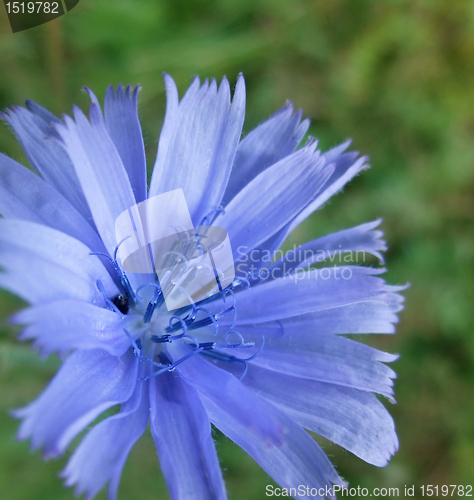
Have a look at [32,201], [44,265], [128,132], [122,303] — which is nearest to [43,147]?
[32,201]

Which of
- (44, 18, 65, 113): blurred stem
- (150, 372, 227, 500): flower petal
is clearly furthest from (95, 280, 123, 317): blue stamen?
(44, 18, 65, 113): blurred stem

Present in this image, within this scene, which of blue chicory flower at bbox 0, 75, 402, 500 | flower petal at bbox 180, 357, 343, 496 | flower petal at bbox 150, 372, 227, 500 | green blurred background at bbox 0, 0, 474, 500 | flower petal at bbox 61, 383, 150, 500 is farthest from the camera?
green blurred background at bbox 0, 0, 474, 500

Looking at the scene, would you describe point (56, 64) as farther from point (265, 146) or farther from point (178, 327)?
point (178, 327)

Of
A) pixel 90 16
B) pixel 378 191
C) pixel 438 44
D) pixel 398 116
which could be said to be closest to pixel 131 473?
pixel 378 191

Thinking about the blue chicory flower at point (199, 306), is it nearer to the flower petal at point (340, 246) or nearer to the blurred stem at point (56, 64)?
the flower petal at point (340, 246)

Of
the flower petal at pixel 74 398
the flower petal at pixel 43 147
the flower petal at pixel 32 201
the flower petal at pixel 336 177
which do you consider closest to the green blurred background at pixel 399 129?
the flower petal at pixel 336 177

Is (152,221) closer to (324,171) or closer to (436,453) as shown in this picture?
(324,171)

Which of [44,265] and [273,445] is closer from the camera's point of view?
[44,265]

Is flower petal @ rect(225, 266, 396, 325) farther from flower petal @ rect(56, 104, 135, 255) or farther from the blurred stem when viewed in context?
the blurred stem
